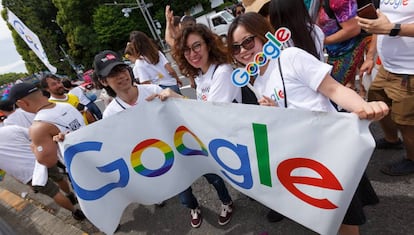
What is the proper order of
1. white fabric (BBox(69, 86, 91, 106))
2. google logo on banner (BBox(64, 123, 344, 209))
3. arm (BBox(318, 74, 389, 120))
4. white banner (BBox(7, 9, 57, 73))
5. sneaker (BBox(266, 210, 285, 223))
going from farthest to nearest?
white banner (BBox(7, 9, 57, 73))
white fabric (BBox(69, 86, 91, 106))
sneaker (BBox(266, 210, 285, 223))
google logo on banner (BBox(64, 123, 344, 209))
arm (BBox(318, 74, 389, 120))

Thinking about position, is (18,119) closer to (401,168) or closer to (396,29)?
(396,29)

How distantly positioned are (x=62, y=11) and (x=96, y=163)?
38103 mm

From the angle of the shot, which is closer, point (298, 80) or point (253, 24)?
point (298, 80)

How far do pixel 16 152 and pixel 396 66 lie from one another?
3925 millimetres

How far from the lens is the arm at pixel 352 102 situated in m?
0.99

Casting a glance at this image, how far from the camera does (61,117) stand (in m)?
2.25

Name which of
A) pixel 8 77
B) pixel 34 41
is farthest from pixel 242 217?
pixel 8 77

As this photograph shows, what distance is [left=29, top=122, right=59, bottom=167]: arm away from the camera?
203 centimetres

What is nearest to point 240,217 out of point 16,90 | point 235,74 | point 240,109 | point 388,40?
point 240,109

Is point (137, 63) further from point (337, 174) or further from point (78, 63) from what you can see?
point (78, 63)

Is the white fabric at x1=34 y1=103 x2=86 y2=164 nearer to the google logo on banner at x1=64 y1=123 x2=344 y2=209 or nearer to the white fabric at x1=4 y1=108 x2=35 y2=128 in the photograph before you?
the google logo on banner at x1=64 y1=123 x2=344 y2=209

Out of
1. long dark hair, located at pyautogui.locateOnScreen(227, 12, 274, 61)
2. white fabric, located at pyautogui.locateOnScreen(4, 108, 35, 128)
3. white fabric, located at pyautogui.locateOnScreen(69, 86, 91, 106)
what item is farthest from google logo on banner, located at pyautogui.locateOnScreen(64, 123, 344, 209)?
white fabric, located at pyautogui.locateOnScreen(69, 86, 91, 106)

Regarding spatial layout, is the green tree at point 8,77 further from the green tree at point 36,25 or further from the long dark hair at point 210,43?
the long dark hair at point 210,43

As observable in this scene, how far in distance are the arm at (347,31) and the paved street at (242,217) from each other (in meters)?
1.25
